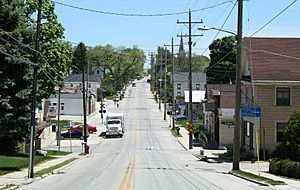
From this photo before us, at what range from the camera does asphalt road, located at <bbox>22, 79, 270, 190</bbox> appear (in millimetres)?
23938

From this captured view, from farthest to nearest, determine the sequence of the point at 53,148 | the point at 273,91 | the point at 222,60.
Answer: the point at 222,60
the point at 53,148
the point at 273,91

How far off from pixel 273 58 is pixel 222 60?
242ft

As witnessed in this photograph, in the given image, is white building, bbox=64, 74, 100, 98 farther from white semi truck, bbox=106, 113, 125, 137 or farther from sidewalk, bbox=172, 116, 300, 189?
white semi truck, bbox=106, 113, 125, 137

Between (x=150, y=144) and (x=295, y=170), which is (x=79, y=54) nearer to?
(x=150, y=144)

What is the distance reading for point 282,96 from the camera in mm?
43500

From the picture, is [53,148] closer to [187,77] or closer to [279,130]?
[279,130]

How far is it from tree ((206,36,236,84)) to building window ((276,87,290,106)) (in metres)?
68.5

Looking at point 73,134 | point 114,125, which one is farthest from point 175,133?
point 73,134

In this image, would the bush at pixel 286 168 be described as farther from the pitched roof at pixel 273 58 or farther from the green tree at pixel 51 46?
the green tree at pixel 51 46

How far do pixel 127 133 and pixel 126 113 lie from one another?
32219 millimetres

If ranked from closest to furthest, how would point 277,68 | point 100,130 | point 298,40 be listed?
point 277,68
point 298,40
point 100,130

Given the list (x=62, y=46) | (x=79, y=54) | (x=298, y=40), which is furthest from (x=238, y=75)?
(x=79, y=54)

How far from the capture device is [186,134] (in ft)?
268

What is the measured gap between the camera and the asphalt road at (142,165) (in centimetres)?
2394
